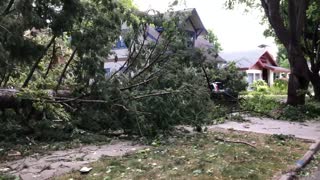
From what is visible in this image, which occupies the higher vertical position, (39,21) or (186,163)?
(39,21)

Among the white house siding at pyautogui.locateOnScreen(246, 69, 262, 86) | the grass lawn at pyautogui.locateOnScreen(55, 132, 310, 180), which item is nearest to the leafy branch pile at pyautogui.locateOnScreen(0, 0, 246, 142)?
→ the grass lawn at pyautogui.locateOnScreen(55, 132, 310, 180)

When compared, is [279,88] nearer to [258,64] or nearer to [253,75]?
[253,75]

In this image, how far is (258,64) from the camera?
5519 cm

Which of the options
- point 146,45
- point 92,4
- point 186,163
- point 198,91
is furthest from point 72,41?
point 186,163

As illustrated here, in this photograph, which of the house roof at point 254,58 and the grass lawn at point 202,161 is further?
the house roof at point 254,58

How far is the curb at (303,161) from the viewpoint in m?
6.60

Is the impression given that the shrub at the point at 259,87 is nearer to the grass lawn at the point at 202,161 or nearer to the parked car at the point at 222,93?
the parked car at the point at 222,93

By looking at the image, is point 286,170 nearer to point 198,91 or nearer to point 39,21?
point 198,91

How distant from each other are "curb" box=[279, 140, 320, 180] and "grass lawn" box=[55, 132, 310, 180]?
0.12 metres

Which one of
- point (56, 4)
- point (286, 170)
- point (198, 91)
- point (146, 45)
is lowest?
point (286, 170)

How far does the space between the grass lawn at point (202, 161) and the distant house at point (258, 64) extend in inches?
1689

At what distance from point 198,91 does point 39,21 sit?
13.2 ft

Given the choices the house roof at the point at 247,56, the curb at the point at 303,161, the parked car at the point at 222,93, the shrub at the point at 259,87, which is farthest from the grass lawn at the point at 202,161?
the house roof at the point at 247,56

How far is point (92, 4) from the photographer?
438 inches
